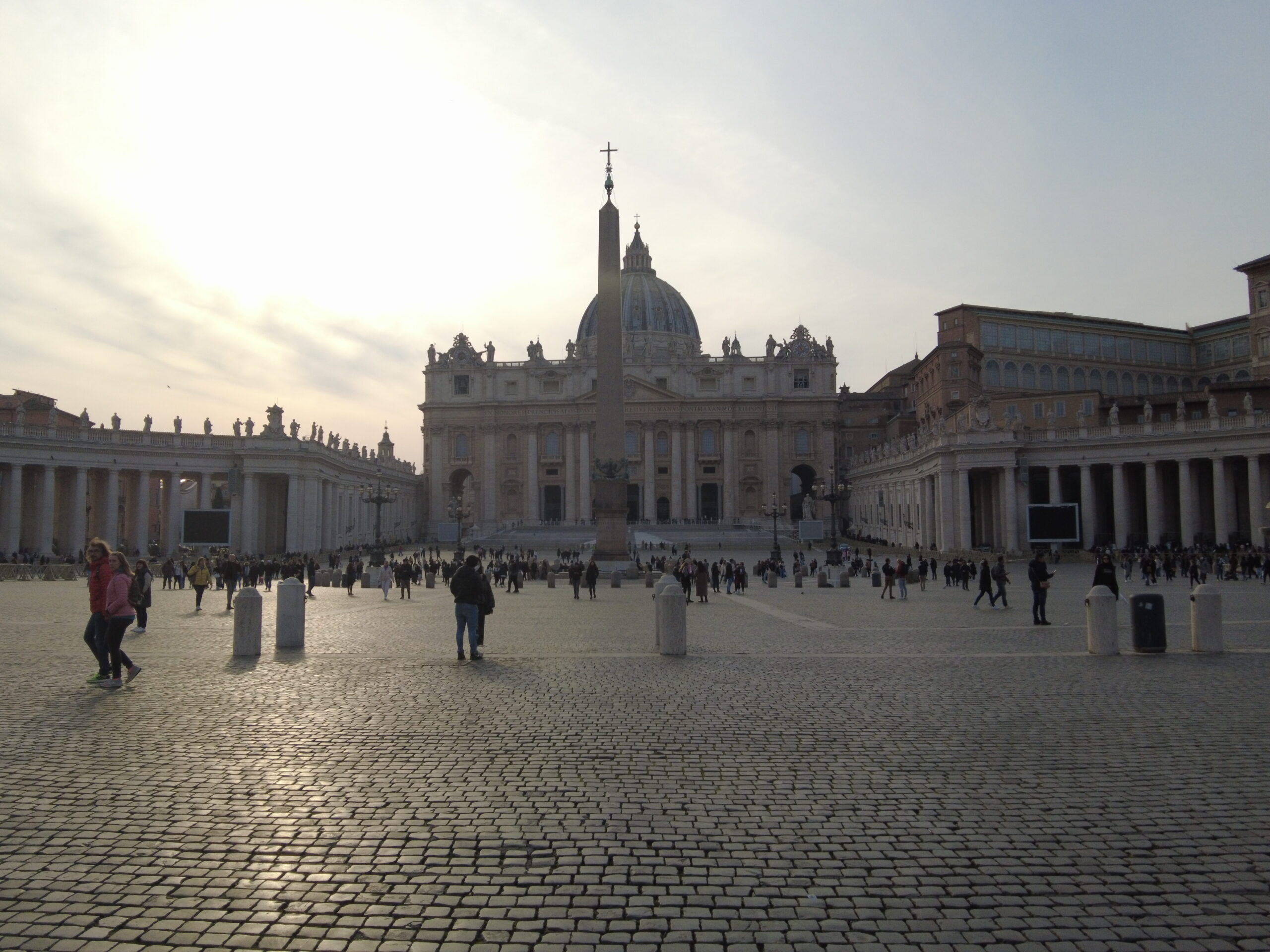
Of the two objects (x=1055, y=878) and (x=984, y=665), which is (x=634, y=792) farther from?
(x=984, y=665)

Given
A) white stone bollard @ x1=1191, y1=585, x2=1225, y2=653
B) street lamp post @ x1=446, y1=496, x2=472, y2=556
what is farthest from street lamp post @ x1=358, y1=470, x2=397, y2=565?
white stone bollard @ x1=1191, y1=585, x2=1225, y2=653

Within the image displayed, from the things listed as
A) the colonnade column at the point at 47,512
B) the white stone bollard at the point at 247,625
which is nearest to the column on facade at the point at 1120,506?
the white stone bollard at the point at 247,625

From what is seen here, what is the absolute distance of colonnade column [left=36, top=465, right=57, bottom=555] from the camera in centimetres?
4856

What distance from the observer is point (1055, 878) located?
16.3ft

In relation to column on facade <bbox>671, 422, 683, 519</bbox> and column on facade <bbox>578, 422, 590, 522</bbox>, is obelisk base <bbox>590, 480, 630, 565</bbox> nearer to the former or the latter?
column on facade <bbox>578, 422, 590, 522</bbox>

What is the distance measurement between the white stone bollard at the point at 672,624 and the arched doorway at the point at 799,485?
82149 millimetres

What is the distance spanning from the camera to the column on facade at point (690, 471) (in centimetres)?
9388

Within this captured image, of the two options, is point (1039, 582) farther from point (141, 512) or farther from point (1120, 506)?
point (141, 512)

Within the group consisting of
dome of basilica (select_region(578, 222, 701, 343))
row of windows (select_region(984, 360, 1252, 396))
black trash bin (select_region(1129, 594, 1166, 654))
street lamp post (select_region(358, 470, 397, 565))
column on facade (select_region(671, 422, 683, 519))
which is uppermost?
dome of basilica (select_region(578, 222, 701, 343))

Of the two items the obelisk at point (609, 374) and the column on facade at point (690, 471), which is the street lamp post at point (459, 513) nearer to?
the obelisk at point (609, 374)

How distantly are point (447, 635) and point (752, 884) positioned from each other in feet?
39.4

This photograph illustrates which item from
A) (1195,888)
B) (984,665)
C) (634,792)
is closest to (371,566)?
(984,665)

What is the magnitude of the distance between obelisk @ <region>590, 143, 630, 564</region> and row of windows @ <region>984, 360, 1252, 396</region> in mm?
39349

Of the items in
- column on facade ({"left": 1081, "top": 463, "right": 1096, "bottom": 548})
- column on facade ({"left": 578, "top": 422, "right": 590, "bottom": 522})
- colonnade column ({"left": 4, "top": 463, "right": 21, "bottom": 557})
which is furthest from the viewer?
column on facade ({"left": 578, "top": 422, "right": 590, "bottom": 522})
